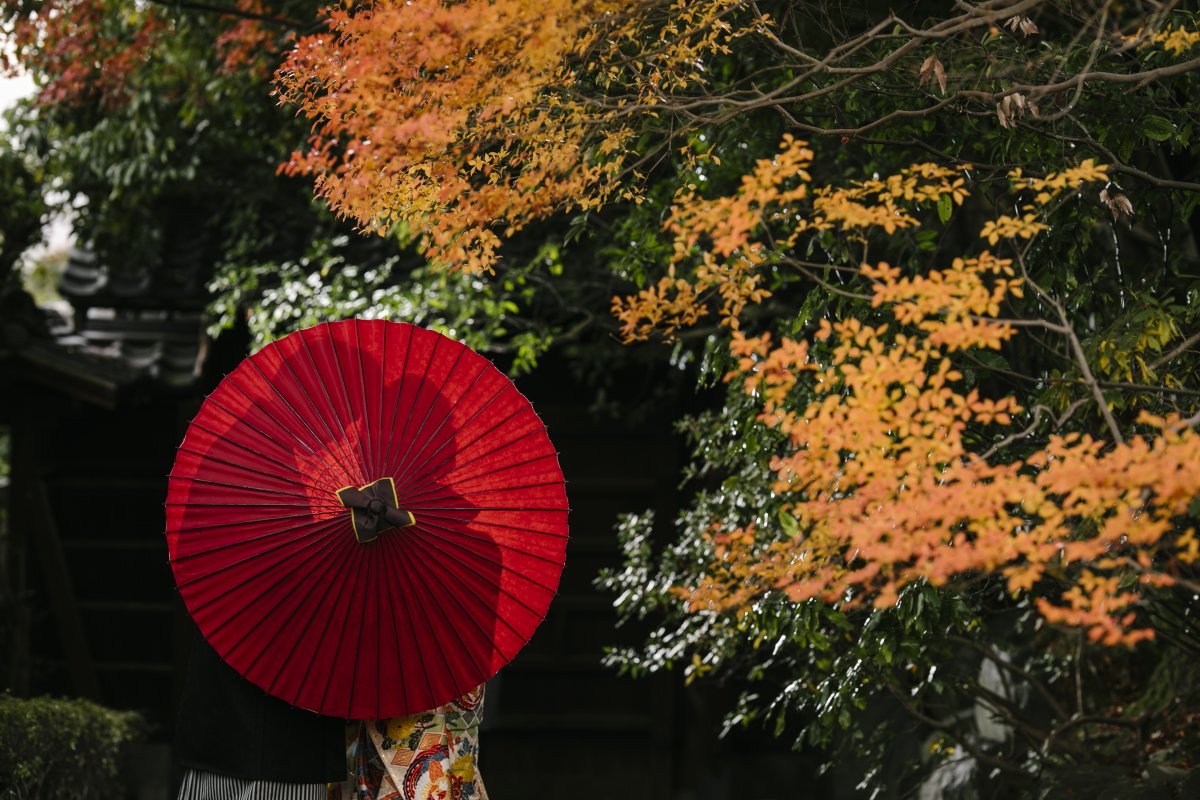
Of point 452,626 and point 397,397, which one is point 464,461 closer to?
point 397,397

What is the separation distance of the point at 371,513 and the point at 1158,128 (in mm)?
2669

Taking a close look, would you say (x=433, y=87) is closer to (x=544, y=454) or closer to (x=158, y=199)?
(x=544, y=454)

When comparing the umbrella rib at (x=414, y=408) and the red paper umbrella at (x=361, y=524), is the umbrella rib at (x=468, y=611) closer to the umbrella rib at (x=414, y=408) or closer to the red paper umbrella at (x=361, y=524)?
the red paper umbrella at (x=361, y=524)

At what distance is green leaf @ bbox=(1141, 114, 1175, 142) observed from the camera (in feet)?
13.5

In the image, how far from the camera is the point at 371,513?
3451 millimetres

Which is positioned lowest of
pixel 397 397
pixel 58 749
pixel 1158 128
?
pixel 58 749

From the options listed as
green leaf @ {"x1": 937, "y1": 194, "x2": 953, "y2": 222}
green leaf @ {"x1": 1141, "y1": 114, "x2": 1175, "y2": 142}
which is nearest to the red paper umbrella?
green leaf @ {"x1": 937, "y1": 194, "x2": 953, "y2": 222}

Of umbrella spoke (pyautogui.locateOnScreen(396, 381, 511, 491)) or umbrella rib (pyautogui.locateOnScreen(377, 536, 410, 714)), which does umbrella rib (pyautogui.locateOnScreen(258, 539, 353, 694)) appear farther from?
umbrella spoke (pyautogui.locateOnScreen(396, 381, 511, 491))

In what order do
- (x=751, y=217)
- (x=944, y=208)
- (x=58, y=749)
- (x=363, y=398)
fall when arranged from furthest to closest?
(x=58, y=749) < (x=944, y=208) < (x=363, y=398) < (x=751, y=217)

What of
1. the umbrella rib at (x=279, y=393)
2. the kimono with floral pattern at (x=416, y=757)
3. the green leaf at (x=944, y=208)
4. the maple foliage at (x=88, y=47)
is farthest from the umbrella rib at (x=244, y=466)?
the maple foliage at (x=88, y=47)

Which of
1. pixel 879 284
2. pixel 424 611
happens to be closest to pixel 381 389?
pixel 424 611

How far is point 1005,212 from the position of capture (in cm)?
512

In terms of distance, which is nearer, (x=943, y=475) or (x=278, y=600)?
(x=943, y=475)

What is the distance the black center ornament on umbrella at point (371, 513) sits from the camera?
344 cm
